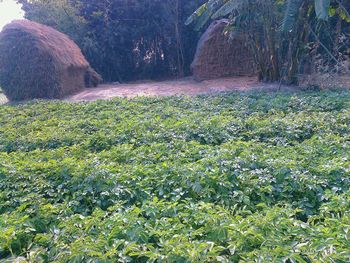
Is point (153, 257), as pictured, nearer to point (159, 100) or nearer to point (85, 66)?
A: point (159, 100)

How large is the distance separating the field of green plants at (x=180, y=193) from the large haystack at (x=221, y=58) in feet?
26.8

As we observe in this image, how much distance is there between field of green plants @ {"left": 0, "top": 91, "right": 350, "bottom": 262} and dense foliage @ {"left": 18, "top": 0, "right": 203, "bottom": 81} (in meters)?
10.6

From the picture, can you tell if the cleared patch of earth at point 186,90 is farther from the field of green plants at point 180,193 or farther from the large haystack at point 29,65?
the field of green plants at point 180,193

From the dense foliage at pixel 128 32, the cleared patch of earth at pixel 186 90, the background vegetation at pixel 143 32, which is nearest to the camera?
the cleared patch of earth at pixel 186 90

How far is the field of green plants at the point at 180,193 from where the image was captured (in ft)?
8.21

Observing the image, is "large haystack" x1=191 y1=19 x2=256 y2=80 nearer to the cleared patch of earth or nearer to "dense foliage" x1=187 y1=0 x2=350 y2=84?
the cleared patch of earth

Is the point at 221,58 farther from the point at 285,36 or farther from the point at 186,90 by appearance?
the point at 285,36

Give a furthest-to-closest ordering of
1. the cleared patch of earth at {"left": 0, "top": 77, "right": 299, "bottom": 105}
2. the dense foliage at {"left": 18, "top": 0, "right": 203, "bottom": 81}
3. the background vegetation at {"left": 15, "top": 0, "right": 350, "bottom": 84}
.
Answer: the dense foliage at {"left": 18, "top": 0, "right": 203, "bottom": 81}, the background vegetation at {"left": 15, "top": 0, "right": 350, "bottom": 84}, the cleared patch of earth at {"left": 0, "top": 77, "right": 299, "bottom": 105}

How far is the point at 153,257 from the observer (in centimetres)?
238

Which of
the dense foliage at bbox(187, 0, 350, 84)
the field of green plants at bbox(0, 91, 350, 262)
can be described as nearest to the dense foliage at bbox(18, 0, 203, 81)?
the dense foliage at bbox(187, 0, 350, 84)

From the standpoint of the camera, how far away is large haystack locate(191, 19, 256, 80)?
46.0ft

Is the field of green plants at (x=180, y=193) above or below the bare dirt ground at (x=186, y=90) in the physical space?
above

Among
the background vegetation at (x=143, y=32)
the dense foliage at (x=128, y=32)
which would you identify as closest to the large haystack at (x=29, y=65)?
the background vegetation at (x=143, y=32)

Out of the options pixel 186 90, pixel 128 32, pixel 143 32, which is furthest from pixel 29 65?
pixel 143 32
